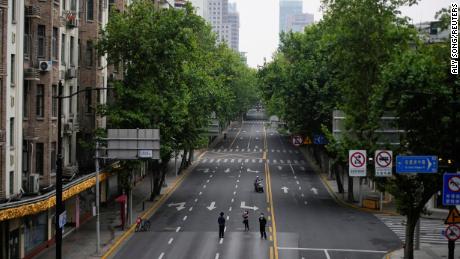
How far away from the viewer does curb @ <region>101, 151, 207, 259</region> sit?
40.0m

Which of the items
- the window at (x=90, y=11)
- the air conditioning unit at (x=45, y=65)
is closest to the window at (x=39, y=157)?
the air conditioning unit at (x=45, y=65)

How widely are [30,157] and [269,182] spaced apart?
3875 centimetres

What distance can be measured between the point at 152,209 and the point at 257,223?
A: 10404 mm

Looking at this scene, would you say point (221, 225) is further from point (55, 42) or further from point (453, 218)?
point (453, 218)

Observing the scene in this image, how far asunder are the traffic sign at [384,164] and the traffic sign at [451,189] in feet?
20.8

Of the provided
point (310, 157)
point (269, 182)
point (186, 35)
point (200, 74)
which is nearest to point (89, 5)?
point (186, 35)

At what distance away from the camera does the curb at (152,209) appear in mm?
39991

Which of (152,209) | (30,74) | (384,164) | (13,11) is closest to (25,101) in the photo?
(30,74)

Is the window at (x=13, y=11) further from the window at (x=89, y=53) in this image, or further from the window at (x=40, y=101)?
the window at (x=89, y=53)

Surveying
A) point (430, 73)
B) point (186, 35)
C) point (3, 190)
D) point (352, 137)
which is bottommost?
point (3, 190)

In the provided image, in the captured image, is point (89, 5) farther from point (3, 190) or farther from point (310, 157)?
point (310, 157)

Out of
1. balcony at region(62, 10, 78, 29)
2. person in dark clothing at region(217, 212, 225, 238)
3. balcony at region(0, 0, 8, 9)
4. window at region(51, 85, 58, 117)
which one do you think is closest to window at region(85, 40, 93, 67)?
balcony at region(62, 10, 78, 29)

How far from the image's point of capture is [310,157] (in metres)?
99.1

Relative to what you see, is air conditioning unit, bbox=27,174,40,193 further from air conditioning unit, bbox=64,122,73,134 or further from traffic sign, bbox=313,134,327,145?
traffic sign, bbox=313,134,327,145
